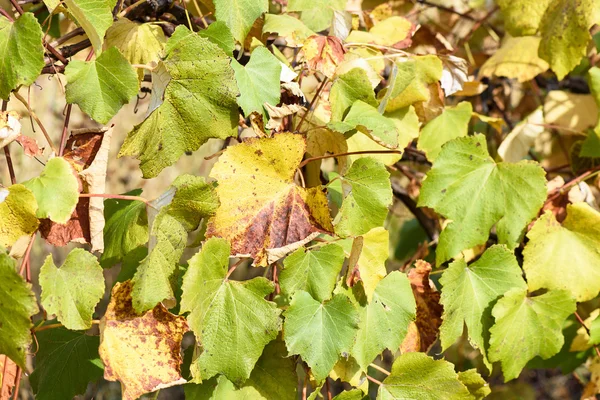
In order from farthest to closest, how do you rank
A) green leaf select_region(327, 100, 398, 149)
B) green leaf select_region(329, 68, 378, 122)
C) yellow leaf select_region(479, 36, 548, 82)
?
yellow leaf select_region(479, 36, 548, 82) → green leaf select_region(329, 68, 378, 122) → green leaf select_region(327, 100, 398, 149)

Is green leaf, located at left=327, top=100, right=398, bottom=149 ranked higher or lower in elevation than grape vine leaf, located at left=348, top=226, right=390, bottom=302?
higher

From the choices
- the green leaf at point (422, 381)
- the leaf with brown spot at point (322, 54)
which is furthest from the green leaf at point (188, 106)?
the green leaf at point (422, 381)

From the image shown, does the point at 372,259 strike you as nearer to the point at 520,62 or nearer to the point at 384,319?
the point at 384,319

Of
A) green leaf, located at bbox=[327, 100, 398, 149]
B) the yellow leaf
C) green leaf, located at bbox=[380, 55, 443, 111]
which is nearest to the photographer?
green leaf, located at bbox=[327, 100, 398, 149]

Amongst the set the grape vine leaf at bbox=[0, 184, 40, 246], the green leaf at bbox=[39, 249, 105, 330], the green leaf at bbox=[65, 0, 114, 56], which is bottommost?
the green leaf at bbox=[39, 249, 105, 330]

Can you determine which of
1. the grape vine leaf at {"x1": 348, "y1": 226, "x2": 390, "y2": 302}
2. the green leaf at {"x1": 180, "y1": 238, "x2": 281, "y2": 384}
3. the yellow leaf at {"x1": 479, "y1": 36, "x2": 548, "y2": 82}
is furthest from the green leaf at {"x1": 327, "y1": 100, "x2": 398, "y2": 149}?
the yellow leaf at {"x1": 479, "y1": 36, "x2": 548, "y2": 82}

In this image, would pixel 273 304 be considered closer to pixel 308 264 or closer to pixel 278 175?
pixel 308 264

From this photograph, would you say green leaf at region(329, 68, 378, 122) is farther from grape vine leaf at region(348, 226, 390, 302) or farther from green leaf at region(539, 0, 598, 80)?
green leaf at region(539, 0, 598, 80)

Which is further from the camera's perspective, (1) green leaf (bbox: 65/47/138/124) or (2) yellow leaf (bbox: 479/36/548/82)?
(2) yellow leaf (bbox: 479/36/548/82)
